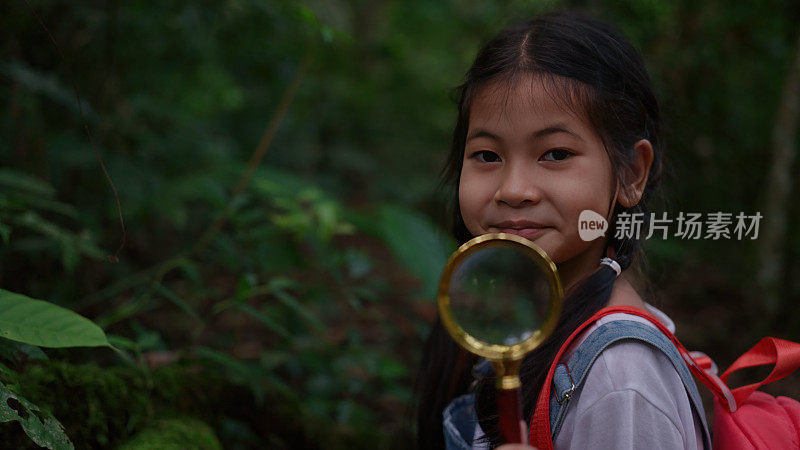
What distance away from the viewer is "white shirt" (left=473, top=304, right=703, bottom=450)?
1042mm

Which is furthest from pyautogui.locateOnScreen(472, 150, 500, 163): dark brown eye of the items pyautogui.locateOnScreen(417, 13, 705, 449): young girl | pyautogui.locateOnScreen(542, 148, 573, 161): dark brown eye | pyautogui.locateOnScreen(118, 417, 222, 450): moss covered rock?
pyautogui.locateOnScreen(118, 417, 222, 450): moss covered rock

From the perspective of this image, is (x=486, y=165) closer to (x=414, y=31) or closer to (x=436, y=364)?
(x=436, y=364)

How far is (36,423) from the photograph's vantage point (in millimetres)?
1165

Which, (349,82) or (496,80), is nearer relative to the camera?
(496,80)

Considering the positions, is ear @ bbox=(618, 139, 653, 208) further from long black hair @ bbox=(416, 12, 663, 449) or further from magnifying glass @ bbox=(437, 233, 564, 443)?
magnifying glass @ bbox=(437, 233, 564, 443)

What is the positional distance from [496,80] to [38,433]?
120 cm

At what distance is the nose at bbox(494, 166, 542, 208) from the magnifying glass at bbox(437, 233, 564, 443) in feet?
0.60

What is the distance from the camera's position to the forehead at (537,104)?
1225 millimetres

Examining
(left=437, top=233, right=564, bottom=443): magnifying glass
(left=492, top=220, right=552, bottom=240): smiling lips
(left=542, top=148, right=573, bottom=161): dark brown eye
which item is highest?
(left=542, top=148, right=573, bottom=161): dark brown eye

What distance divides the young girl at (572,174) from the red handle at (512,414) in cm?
21

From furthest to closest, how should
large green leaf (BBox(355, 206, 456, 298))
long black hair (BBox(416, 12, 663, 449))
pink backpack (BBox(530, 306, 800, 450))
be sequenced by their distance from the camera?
large green leaf (BBox(355, 206, 456, 298))
long black hair (BBox(416, 12, 663, 449))
pink backpack (BBox(530, 306, 800, 450))

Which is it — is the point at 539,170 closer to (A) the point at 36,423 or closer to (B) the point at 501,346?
(B) the point at 501,346

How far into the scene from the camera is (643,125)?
1.40 meters

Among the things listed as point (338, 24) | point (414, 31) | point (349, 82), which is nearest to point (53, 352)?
point (338, 24)
